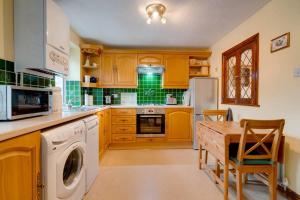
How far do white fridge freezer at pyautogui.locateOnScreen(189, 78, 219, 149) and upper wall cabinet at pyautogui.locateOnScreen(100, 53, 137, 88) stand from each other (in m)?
1.40

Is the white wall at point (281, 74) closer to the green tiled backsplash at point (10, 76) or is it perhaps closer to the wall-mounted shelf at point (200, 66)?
the wall-mounted shelf at point (200, 66)

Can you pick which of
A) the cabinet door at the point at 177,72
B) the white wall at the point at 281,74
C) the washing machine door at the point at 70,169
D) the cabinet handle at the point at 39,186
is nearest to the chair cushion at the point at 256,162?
the white wall at the point at 281,74

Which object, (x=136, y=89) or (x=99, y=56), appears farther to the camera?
(x=136, y=89)

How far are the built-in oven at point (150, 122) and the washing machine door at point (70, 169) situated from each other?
6.72ft

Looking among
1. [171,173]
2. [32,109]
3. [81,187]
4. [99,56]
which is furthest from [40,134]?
[99,56]

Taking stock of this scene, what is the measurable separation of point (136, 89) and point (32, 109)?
114 inches

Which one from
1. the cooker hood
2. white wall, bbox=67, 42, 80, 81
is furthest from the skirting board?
white wall, bbox=67, 42, 80, 81

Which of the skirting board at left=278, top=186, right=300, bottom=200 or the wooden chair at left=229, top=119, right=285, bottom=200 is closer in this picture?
the wooden chair at left=229, top=119, right=285, bottom=200

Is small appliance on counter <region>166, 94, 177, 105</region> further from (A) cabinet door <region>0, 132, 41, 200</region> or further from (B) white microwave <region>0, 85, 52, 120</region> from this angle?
(A) cabinet door <region>0, 132, 41, 200</region>

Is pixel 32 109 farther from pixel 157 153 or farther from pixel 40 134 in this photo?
pixel 157 153

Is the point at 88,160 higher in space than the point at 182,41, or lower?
lower

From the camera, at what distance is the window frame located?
245 centimetres

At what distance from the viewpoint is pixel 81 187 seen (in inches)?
66.4

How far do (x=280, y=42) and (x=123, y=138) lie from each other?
308cm
